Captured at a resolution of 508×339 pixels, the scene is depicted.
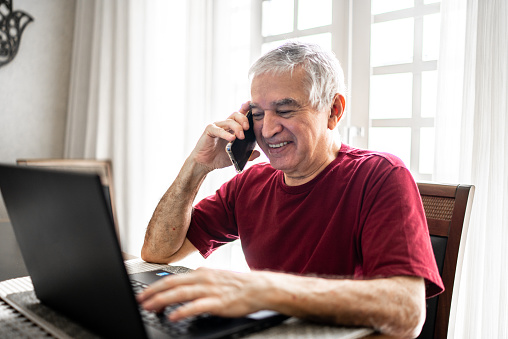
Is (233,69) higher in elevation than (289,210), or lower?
higher

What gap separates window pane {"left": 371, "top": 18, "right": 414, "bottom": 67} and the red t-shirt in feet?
2.73

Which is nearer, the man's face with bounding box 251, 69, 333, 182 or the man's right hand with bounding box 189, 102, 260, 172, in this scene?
the man's face with bounding box 251, 69, 333, 182

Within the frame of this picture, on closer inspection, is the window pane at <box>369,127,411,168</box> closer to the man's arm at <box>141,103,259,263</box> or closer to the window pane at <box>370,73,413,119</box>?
the window pane at <box>370,73,413,119</box>

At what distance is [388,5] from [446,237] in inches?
47.5

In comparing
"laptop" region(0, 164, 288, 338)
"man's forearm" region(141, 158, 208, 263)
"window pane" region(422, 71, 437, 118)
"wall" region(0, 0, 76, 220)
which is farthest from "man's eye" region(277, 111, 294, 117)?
"wall" region(0, 0, 76, 220)

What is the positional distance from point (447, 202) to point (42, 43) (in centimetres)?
308

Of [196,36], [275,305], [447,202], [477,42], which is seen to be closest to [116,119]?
[196,36]

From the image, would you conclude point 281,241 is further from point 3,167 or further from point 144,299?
point 3,167

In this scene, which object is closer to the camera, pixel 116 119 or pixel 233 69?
pixel 233 69

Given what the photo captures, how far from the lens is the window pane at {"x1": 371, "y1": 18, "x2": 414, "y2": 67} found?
1.88 metres

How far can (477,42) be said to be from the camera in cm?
157

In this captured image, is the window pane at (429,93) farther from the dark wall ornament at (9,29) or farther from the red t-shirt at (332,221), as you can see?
the dark wall ornament at (9,29)

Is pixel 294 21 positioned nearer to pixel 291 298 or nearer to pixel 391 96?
pixel 391 96

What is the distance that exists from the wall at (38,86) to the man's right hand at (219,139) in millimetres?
2224
